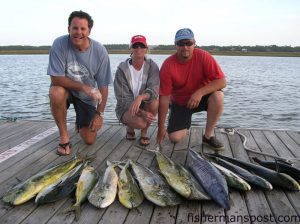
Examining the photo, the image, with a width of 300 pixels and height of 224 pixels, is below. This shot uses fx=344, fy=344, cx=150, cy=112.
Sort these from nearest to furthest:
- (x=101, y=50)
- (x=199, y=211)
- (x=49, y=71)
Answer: (x=199, y=211), (x=49, y=71), (x=101, y=50)

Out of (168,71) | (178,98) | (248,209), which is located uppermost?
(168,71)

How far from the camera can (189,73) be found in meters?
4.95

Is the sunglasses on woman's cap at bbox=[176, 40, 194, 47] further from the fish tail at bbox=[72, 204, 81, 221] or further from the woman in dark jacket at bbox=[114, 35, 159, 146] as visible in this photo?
the fish tail at bbox=[72, 204, 81, 221]

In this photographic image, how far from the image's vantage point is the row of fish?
3.26 meters

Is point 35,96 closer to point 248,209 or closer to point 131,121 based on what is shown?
point 131,121

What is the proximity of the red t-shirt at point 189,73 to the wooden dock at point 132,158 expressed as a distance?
90 cm

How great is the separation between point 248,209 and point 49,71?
3040 mm

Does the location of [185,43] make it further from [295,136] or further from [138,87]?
[295,136]

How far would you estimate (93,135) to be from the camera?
525cm

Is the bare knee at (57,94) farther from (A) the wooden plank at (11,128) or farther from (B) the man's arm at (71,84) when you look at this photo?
(A) the wooden plank at (11,128)

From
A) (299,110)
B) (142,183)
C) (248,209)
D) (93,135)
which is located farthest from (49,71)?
(299,110)

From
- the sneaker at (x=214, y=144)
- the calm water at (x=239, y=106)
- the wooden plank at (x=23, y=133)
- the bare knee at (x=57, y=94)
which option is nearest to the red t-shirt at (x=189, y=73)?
the sneaker at (x=214, y=144)

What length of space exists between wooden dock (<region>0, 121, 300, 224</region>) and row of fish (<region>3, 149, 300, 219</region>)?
7 cm

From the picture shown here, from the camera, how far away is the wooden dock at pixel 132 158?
305 cm
